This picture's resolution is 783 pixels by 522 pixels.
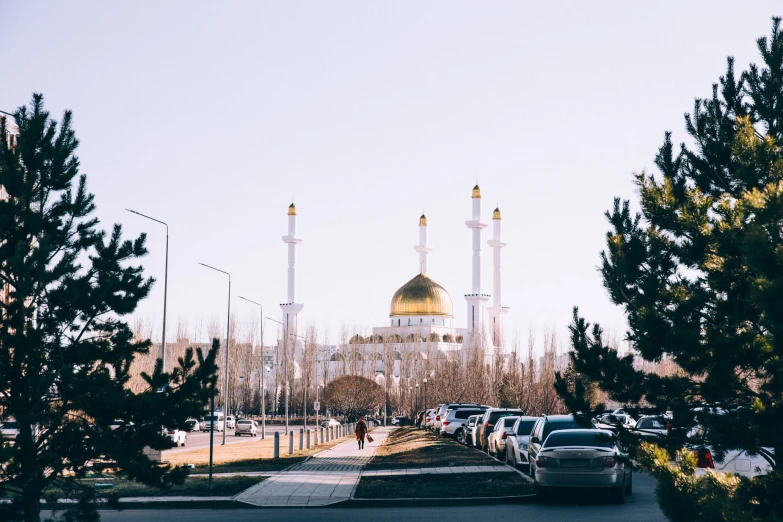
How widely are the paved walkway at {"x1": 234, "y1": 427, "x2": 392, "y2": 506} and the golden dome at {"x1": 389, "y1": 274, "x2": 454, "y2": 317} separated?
276ft

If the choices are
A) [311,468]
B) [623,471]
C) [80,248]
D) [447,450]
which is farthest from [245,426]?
[80,248]

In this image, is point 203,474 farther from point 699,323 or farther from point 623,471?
point 699,323

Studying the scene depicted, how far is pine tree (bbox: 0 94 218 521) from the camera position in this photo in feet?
34.4

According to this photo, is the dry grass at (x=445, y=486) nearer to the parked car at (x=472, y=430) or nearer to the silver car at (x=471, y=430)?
the parked car at (x=472, y=430)

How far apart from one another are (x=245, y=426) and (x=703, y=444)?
5171 cm

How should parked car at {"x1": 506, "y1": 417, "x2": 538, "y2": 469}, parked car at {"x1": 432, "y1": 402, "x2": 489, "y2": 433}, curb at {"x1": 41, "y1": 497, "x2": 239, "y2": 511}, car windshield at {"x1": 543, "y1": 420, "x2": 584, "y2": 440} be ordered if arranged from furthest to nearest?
1. parked car at {"x1": 432, "y1": 402, "x2": 489, "y2": 433}
2. parked car at {"x1": 506, "y1": 417, "x2": 538, "y2": 469}
3. car windshield at {"x1": 543, "y1": 420, "x2": 584, "y2": 440}
4. curb at {"x1": 41, "y1": 497, "x2": 239, "y2": 511}

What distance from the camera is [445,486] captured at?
1920cm

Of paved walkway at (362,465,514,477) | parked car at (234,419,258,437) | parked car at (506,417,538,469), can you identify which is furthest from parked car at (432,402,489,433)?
paved walkway at (362,465,514,477)

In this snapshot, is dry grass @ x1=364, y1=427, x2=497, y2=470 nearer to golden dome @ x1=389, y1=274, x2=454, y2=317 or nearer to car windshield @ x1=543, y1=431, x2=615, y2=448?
car windshield @ x1=543, y1=431, x2=615, y2=448

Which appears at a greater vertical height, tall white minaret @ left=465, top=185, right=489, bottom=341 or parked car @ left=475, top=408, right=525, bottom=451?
tall white minaret @ left=465, top=185, right=489, bottom=341

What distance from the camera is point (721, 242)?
9.61m

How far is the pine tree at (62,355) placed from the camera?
34.4ft

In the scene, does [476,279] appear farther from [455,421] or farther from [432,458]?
[432,458]

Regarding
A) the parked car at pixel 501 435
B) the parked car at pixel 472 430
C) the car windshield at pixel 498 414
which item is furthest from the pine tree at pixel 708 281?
the parked car at pixel 472 430
